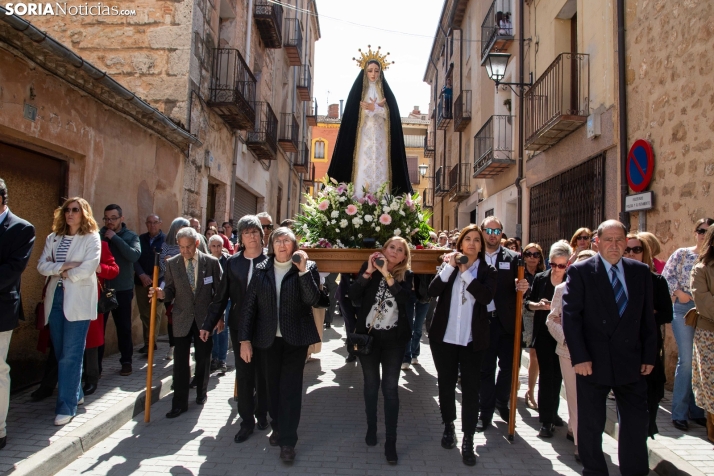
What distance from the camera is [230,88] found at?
1112 cm

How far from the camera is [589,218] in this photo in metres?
8.88

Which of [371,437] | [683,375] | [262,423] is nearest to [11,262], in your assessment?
[262,423]

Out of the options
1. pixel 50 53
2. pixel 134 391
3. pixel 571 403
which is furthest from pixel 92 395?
pixel 571 403

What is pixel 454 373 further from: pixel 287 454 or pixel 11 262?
pixel 11 262

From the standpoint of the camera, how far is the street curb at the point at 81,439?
3624 mm

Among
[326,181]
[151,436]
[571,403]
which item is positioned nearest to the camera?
[571,403]

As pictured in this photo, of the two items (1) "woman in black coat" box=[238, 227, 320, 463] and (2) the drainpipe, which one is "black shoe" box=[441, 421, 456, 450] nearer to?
(1) "woman in black coat" box=[238, 227, 320, 463]

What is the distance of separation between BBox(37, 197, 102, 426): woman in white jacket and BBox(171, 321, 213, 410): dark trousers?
836 millimetres

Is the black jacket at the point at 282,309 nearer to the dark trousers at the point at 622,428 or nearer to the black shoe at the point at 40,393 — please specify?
the dark trousers at the point at 622,428

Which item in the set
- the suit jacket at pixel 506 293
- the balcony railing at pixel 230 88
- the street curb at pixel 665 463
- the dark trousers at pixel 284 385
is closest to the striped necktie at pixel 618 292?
the street curb at pixel 665 463

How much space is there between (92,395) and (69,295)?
126 cm

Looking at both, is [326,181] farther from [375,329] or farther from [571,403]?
[571,403]

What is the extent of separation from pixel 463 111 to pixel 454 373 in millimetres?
15250

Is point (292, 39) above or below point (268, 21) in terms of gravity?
above
